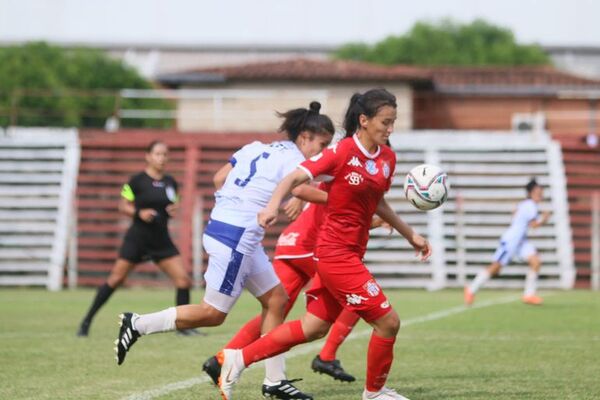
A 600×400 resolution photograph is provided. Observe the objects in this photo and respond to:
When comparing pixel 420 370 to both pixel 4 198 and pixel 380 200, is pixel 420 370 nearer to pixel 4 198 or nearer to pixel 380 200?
pixel 380 200

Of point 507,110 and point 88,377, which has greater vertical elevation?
point 507,110

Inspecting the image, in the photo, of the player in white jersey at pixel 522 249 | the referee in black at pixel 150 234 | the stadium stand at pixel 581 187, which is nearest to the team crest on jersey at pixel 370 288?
the referee in black at pixel 150 234

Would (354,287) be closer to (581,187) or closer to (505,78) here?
(581,187)

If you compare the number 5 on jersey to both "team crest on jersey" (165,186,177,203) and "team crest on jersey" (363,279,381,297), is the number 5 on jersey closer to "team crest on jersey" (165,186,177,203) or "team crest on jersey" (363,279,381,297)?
"team crest on jersey" (363,279,381,297)

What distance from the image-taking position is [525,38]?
6644cm

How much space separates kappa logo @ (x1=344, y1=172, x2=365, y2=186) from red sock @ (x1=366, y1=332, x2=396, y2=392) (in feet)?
3.40

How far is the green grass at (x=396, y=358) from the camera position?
8.73 metres

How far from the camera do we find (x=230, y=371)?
8016 mm

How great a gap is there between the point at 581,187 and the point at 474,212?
2.53 metres

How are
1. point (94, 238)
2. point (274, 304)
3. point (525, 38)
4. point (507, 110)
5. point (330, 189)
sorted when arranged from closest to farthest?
point (330, 189), point (274, 304), point (94, 238), point (507, 110), point (525, 38)

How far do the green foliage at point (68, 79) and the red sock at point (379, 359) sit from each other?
38790 mm

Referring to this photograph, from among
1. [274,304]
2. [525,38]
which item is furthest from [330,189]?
[525,38]

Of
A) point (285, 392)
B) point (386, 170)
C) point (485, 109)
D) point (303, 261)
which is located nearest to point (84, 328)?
point (303, 261)

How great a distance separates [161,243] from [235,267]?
5490 millimetres
